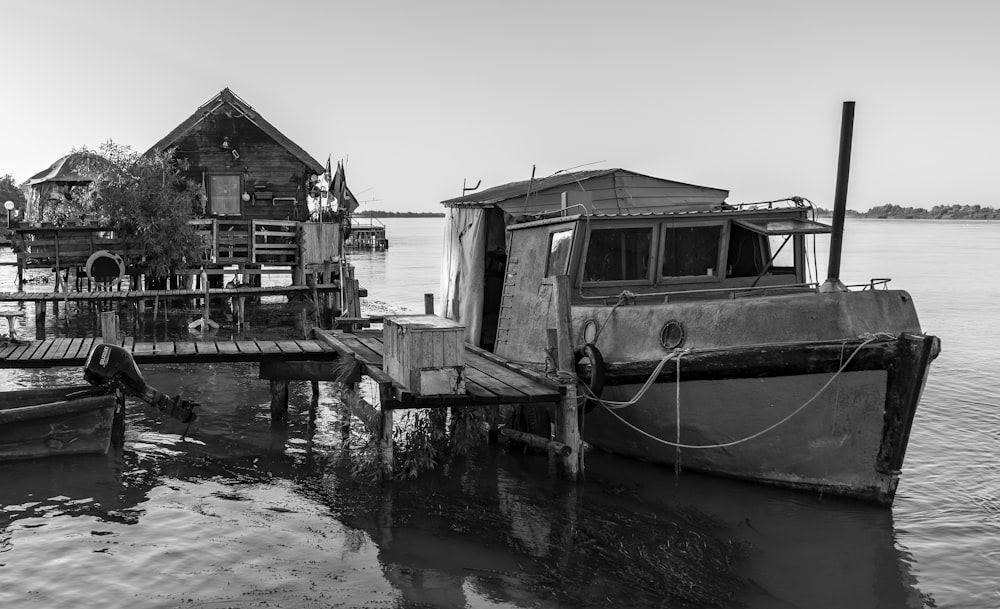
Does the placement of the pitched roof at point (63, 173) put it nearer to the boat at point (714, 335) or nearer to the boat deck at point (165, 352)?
the boat deck at point (165, 352)

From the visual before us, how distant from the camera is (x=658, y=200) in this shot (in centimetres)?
1370

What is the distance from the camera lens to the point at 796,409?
9445 millimetres

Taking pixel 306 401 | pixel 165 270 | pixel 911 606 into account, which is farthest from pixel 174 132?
pixel 911 606

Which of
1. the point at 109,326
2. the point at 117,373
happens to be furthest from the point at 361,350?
the point at 109,326

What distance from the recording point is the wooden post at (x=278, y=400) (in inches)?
533

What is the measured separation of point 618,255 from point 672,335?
162cm

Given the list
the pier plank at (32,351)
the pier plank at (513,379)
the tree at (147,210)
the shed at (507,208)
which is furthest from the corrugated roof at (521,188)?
the tree at (147,210)

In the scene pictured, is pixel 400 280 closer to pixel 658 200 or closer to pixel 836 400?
pixel 658 200

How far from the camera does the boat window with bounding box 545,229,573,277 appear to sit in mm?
11305

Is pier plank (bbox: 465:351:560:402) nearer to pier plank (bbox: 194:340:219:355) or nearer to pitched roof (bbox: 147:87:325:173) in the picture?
pier plank (bbox: 194:340:219:355)

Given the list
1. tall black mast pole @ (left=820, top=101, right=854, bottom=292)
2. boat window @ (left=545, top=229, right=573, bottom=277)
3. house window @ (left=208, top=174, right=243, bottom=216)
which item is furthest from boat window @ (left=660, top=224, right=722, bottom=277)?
house window @ (left=208, top=174, right=243, bottom=216)

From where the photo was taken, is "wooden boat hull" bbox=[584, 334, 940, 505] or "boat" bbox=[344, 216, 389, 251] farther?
"boat" bbox=[344, 216, 389, 251]

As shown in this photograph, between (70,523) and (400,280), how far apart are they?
4399 cm

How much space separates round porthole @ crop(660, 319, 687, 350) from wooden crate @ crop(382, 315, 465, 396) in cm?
246
